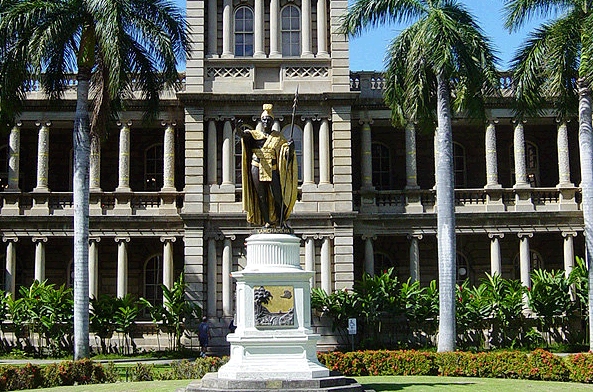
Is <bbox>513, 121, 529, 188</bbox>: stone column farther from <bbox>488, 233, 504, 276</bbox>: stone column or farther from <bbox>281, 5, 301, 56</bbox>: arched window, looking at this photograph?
<bbox>281, 5, 301, 56</bbox>: arched window

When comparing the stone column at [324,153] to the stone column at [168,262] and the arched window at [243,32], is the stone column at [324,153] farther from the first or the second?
the stone column at [168,262]

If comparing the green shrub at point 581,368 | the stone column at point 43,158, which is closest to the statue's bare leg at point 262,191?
the green shrub at point 581,368

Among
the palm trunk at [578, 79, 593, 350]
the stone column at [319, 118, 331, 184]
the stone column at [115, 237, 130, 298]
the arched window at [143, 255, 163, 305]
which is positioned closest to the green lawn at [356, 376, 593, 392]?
the palm trunk at [578, 79, 593, 350]

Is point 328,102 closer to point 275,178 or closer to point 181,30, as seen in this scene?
point 181,30

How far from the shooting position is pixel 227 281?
31500mm

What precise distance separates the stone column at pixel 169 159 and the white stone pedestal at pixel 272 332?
18.3 m

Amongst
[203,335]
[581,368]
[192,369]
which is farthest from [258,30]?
[581,368]

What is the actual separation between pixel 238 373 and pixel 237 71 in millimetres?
19158

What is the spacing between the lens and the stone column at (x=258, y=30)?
32969mm

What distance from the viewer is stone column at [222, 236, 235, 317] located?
31.5 metres

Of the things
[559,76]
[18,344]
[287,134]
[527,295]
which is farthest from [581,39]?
[18,344]

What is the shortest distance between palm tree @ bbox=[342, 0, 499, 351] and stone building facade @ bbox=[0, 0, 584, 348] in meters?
6.19

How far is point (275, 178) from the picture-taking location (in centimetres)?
1648

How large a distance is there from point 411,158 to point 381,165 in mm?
3189
